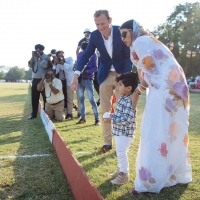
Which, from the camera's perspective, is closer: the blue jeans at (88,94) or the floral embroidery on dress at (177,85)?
the floral embroidery on dress at (177,85)

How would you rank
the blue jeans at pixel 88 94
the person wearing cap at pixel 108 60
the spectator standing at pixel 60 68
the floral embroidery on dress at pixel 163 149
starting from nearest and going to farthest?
the floral embroidery on dress at pixel 163 149 → the person wearing cap at pixel 108 60 → the blue jeans at pixel 88 94 → the spectator standing at pixel 60 68

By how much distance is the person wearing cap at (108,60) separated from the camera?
12.9 feet

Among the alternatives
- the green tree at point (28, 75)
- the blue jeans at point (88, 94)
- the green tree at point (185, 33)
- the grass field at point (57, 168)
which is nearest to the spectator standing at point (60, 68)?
the blue jeans at point (88, 94)

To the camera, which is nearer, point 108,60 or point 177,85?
point 177,85

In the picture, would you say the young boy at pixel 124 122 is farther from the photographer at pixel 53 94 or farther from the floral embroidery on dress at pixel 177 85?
the photographer at pixel 53 94

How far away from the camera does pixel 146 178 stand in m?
2.56

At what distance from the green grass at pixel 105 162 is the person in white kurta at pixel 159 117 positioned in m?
0.17

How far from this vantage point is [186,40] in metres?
32.1

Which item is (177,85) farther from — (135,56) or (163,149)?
(163,149)

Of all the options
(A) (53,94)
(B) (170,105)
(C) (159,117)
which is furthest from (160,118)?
(A) (53,94)

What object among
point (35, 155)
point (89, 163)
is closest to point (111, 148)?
point (89, 163)

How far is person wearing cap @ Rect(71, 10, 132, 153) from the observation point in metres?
3.93

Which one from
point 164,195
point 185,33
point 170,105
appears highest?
point 185,33

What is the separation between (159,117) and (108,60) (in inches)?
69.1
